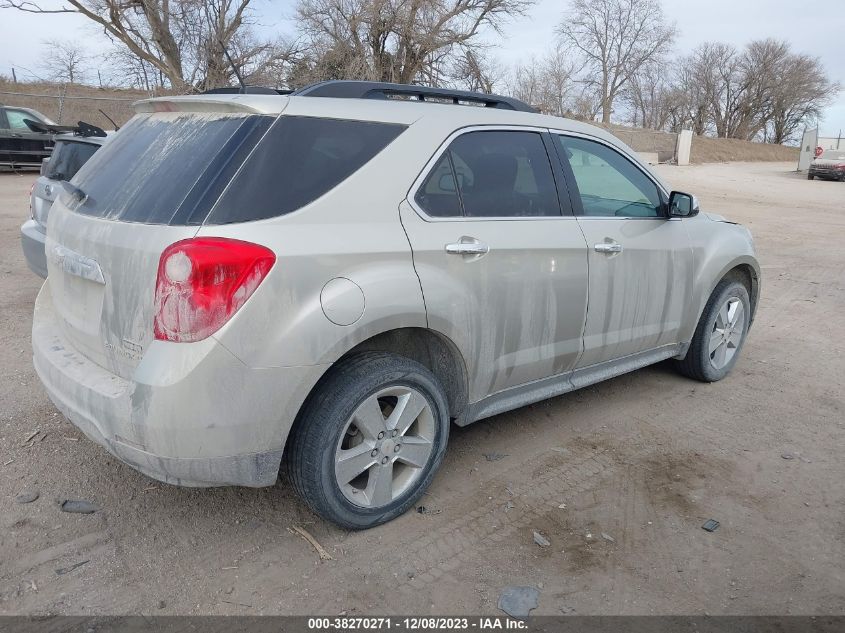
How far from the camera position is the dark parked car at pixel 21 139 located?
17.8 meters

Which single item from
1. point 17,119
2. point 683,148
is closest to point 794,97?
point 683,148

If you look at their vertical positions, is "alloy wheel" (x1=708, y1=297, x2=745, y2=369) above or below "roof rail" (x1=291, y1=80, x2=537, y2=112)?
below

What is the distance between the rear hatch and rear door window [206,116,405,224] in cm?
6

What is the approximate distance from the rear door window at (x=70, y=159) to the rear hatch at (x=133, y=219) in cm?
335

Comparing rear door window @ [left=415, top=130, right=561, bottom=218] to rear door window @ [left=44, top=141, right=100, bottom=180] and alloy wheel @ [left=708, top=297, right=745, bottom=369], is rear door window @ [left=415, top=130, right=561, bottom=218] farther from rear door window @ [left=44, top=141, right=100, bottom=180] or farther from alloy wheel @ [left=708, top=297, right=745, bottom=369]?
rear door window @ [left=44, top=141, right=100, bottom=180]

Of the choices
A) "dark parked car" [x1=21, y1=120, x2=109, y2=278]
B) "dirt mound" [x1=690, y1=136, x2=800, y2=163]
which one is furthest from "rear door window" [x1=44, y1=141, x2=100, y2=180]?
"dirt mound" [x1=690, y1=136, x2=800, y2=163]

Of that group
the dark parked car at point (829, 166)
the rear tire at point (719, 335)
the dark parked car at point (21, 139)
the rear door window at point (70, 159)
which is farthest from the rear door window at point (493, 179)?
the dark parked car at point (829, 166)

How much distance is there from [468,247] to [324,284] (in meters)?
0.76

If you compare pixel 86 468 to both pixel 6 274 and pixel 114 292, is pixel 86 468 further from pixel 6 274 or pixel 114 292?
pixel 6 274

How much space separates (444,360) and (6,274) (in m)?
6.25

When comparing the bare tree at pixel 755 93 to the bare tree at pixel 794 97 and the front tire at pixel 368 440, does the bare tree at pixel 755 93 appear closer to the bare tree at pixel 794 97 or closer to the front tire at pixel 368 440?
the bare tree at pixel 794 97

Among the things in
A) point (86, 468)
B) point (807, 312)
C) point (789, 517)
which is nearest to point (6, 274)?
point (86, 468)

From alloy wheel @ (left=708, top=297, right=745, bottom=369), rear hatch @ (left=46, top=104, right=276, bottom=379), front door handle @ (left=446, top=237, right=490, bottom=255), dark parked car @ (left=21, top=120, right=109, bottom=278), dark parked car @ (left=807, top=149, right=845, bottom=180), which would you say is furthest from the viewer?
dark parked car @ (left=807, top=149, right=845, bottom=180)

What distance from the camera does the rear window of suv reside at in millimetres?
2611
